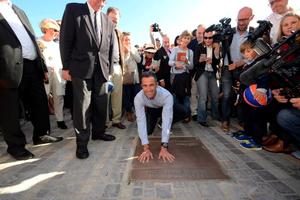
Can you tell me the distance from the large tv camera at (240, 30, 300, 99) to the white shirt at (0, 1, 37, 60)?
2815mm

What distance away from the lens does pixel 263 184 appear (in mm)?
2432

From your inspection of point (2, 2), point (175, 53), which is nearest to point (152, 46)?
point (175, 53)

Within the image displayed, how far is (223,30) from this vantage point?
15.1 ft

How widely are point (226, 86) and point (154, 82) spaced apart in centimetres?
178

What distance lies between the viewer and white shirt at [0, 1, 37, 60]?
3.29m

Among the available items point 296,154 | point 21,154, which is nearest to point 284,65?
point 296,154

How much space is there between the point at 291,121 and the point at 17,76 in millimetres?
3263

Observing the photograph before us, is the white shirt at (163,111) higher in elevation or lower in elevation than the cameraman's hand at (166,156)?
higher

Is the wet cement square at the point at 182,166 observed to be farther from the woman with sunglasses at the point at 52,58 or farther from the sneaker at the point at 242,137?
the woman with sunglasses at the point at 52,58

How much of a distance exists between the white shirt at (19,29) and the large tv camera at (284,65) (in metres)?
2.81

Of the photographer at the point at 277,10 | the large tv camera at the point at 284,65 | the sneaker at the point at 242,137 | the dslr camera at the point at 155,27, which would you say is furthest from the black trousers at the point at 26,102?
the dslr camera at the point at 155,27

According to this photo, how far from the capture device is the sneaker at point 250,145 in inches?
140

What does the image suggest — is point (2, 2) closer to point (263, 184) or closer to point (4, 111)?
point (4, 111)

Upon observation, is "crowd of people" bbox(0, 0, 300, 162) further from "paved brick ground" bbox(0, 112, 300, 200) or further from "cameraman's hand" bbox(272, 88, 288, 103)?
"paved brick ground" bbox(0, 112, 300, 200)
